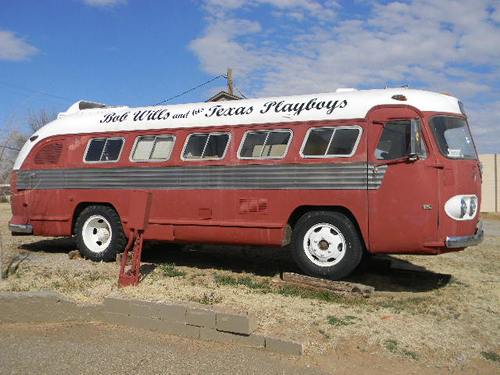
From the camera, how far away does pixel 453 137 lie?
7453 mm

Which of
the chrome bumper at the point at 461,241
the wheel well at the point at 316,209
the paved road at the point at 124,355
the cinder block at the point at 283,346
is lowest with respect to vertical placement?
the paved road at the point at 124,355

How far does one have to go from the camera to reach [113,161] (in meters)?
9.58

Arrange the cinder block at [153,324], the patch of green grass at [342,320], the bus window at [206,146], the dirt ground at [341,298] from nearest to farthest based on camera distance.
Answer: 1. the dirt ground at [341,298]
2. the cinder block at [153,324]
3. the patch of green grass at [342,320]
4. the bus window at [206,146]

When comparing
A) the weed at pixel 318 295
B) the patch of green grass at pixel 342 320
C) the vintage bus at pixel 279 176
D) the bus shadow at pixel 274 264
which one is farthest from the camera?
the bus shadow at pixel 274 264

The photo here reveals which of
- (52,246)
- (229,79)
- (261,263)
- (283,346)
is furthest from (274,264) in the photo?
(229,79)

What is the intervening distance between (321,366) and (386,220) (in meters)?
2.83

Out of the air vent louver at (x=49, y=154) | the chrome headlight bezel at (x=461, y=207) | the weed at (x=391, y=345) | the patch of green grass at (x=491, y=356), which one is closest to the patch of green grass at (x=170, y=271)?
the air vent louver at (x=49, y=154)

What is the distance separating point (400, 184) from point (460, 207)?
0.79m

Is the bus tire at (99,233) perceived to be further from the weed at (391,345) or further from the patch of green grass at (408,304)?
the weed at (391,345)

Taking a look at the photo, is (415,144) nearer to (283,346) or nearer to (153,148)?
(283,346)

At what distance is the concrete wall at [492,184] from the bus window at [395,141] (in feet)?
64.5

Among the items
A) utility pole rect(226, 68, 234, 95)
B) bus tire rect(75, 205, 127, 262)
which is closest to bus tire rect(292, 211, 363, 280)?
bus tire rect(75, 205, 127, 262)

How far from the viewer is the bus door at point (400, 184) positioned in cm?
712

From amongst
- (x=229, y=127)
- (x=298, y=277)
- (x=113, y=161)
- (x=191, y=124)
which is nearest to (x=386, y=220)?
(x=298, y=277)
